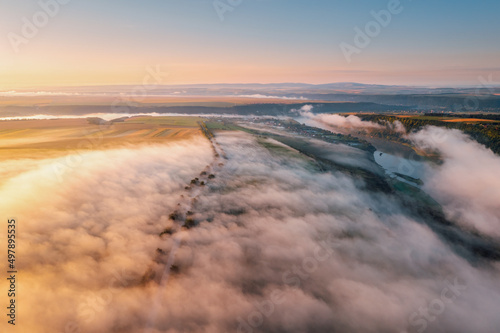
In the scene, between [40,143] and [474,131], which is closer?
[40,143]

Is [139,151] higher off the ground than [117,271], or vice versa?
[139,151]

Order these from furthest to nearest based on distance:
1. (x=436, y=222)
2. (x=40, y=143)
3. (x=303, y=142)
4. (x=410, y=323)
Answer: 1. (x=303, y=142)
2. (x=40, y=143)
3. (x=436, y=222)
4. (x=410, y=323)

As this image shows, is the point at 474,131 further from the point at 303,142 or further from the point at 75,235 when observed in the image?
the point at 75,235

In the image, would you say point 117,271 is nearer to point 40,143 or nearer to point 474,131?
point 40,143

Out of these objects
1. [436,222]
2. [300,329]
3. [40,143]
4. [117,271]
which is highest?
[40,143]

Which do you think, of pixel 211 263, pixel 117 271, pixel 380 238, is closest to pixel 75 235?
pixel 117 271

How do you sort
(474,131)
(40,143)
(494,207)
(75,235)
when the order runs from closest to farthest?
(75,235) < (40,143) < (494,207) < (474,131)

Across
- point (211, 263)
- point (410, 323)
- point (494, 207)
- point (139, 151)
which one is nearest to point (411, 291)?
point (410, 323)

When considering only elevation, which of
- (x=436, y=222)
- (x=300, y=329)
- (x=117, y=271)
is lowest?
(x=436, y=222)

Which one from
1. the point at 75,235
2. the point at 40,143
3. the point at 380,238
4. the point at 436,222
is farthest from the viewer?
the point at 40,143
